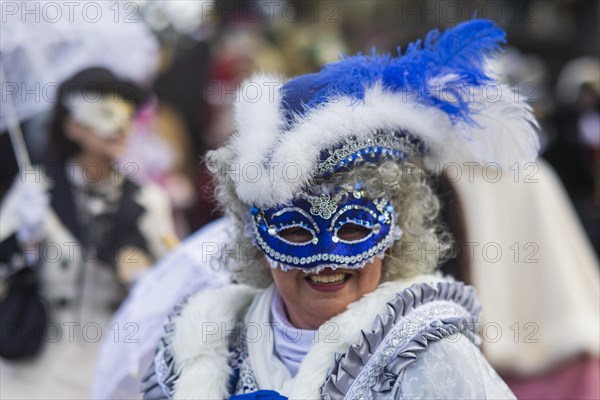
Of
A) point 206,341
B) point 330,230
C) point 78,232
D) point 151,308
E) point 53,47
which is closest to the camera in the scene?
point 330,230

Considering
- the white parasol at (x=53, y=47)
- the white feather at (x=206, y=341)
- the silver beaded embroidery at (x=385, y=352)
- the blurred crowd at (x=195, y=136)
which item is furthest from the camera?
the blurred crowd at (x=195, y=136)

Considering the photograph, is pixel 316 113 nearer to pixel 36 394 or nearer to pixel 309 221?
pixel 309 221

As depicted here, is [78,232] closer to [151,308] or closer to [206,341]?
[151,308]

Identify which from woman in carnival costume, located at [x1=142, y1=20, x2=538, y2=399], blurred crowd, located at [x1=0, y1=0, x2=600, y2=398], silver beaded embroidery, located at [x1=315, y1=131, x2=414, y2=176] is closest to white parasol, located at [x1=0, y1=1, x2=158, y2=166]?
blurred crowd, located at [x1=0, y1=0, x2=600, y2=398]

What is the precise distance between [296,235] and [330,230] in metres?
0.11

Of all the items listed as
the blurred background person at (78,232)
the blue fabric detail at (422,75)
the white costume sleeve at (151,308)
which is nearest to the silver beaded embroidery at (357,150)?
the blue fabric detail at (422,75)

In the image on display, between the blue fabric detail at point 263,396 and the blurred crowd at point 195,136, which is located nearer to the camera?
the blue fabric detail at point 263,396

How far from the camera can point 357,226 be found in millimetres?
2334

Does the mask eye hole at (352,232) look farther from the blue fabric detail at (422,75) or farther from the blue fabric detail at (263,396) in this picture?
the blue fabric detail at (263,396)

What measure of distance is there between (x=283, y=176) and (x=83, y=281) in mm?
2131

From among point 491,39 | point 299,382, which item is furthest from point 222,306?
point 491,39

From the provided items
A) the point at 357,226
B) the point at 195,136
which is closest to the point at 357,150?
the point at 357,226

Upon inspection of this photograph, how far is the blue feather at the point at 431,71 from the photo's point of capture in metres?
2.33

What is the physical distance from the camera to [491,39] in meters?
2.43
